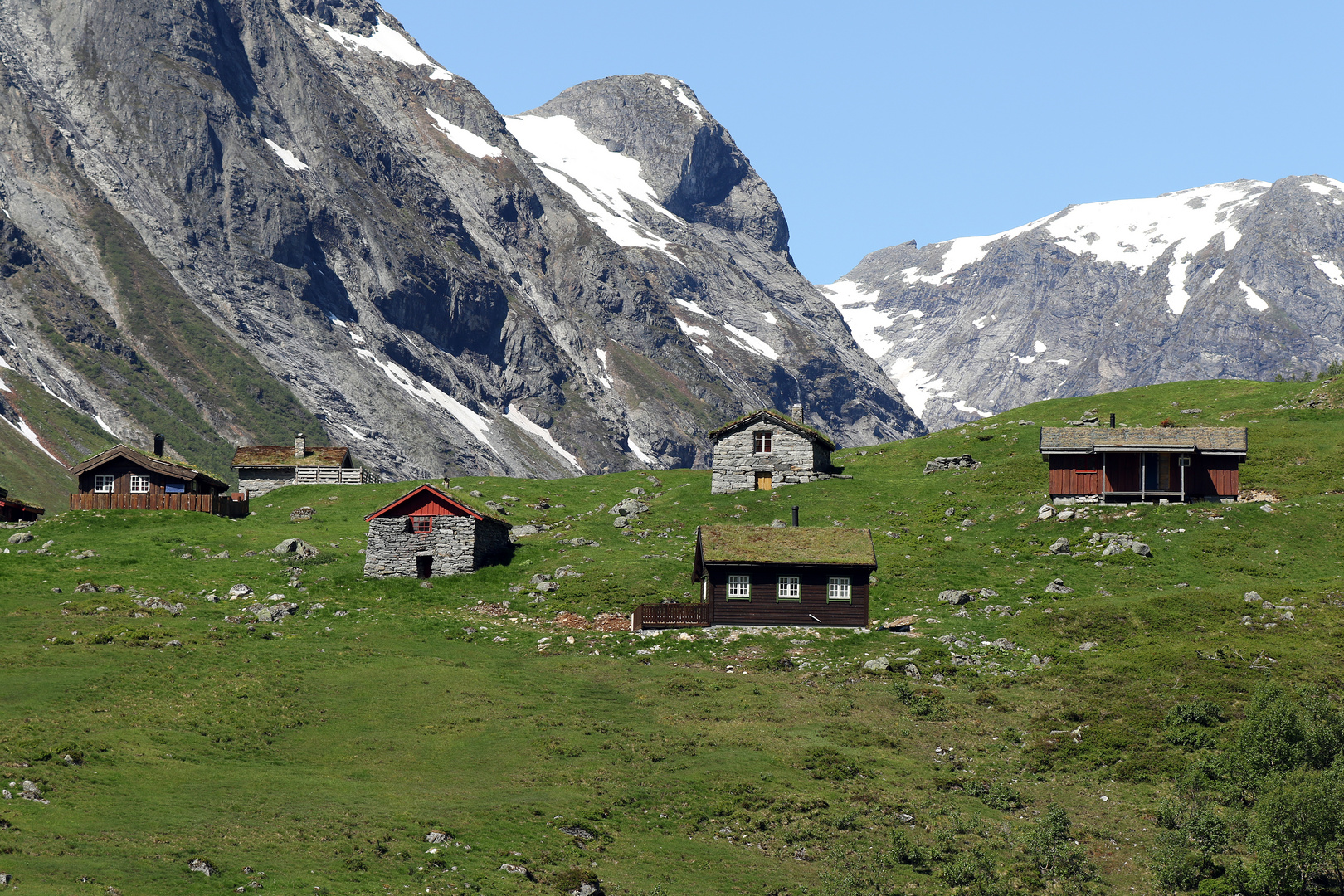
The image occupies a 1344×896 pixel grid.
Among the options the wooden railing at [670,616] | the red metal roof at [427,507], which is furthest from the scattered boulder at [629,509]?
the wooden railing at [670,616]

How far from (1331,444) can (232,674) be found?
226ft

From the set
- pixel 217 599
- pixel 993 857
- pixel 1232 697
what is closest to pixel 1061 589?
pixel 1232 697

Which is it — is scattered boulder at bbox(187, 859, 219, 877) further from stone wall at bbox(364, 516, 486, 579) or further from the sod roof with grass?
the sod roof with grass

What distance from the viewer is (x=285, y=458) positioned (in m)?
104

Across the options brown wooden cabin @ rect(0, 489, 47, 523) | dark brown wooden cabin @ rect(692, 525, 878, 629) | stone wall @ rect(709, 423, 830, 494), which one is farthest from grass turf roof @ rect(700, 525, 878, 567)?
brown wooden cabin @ rect(0, 489, 47, 523)

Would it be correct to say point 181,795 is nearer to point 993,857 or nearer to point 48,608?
point 993,857

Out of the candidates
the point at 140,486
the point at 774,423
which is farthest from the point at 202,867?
the point at 774,423

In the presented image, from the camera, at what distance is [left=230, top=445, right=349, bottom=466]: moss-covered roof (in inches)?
4055

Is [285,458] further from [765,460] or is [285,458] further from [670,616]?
[670,616]

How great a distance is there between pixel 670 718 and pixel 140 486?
52967 millimetres

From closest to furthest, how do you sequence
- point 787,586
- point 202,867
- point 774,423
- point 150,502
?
point 202,867 → point 787,586 → point 150,502 → point 774,423

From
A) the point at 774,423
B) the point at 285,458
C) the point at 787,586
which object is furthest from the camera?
the point at 285,458

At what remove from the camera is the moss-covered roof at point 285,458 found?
10300 cm

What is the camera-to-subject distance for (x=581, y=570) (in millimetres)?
68812
